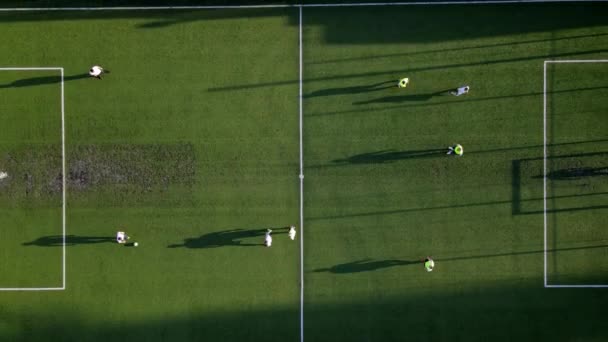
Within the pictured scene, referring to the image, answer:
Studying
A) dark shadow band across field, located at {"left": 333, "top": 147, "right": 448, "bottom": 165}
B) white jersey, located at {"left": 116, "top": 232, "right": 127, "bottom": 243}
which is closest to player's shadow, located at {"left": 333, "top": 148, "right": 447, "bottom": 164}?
dark shadow band across field, located at {"left": 333, "top": 147, "right": 448, "bottom": 165}

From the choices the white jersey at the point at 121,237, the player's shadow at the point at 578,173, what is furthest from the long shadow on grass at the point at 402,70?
the white jersey at the point at 121,237

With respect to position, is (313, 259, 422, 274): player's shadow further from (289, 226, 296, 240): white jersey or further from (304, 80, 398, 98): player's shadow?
(304, 80, 398, 98): player's shadow

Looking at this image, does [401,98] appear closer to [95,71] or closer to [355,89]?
[355,89]

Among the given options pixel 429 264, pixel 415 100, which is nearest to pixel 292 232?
pixel 429 264

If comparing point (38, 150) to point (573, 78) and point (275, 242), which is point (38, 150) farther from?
point (573, 78)

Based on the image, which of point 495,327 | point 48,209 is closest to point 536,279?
point 495,327

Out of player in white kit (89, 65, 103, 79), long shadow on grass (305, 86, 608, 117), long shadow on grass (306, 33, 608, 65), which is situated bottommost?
long shadow on grass (305, 86, 608, 117)

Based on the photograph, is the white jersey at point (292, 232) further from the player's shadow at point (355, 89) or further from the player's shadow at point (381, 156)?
the player's shadow at point (355, 89)
